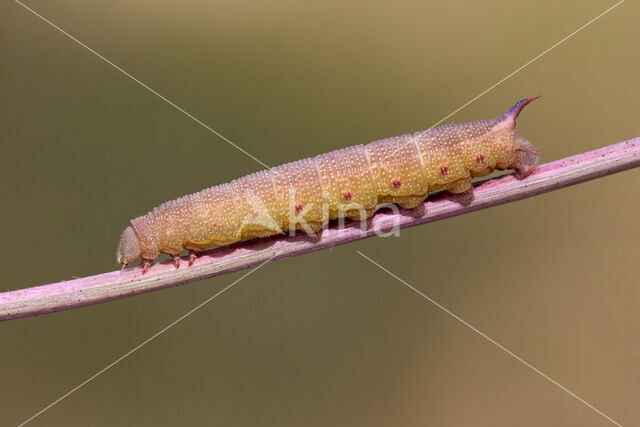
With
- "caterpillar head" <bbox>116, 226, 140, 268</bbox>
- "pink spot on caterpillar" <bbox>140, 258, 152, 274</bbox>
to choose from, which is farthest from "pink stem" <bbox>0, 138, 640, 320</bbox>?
"caterpillar head" <bbox>116, 226, 140, 268</bbox>

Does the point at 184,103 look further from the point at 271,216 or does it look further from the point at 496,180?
the point at 496,180

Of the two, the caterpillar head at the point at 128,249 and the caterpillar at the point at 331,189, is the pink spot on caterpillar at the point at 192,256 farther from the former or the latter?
the caterpillar head at the point at 128,249

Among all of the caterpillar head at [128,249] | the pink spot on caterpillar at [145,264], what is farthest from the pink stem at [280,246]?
the caterpillar head at [128,249]

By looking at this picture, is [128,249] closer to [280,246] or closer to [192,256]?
[192,256]

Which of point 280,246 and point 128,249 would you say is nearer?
point 280,246

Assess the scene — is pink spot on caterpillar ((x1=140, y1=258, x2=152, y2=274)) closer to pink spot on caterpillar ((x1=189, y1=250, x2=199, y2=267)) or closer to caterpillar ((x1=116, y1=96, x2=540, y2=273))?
caterpillar ((x1=116, y1=96, x2=540, y2=273))

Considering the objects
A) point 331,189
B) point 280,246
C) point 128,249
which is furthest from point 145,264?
point 331,189

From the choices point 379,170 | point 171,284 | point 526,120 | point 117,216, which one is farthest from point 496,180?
point 117,216
